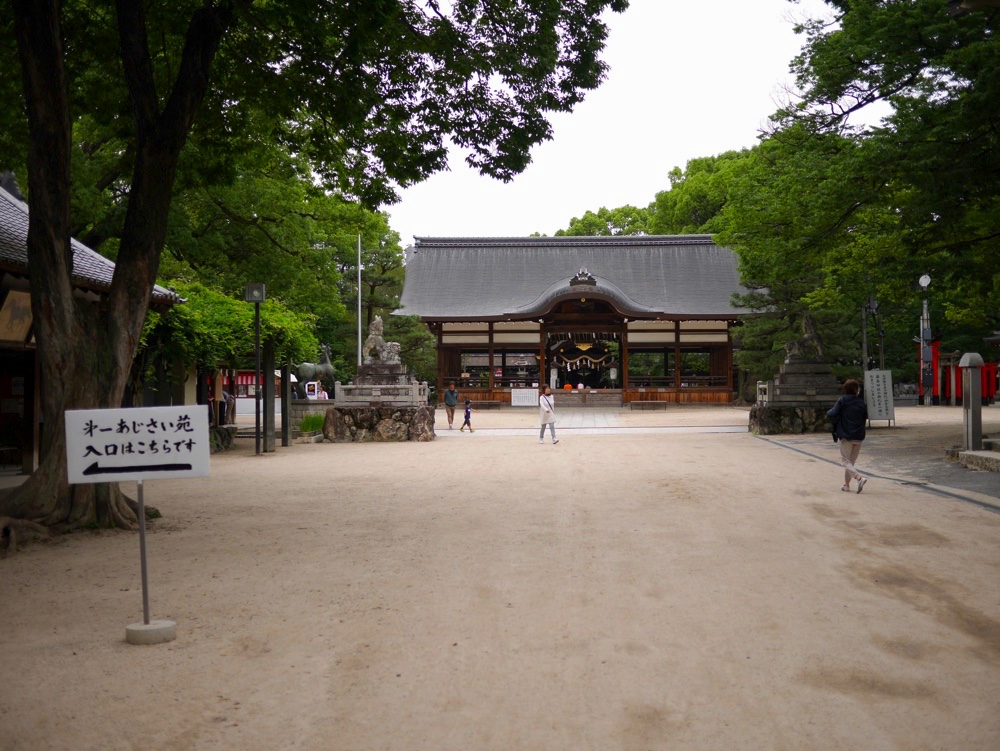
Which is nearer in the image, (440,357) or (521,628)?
(521,628)

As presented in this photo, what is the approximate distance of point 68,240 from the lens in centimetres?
764

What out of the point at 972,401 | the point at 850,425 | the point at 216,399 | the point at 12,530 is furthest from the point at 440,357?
the point at 12,530

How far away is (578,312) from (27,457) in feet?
86.7

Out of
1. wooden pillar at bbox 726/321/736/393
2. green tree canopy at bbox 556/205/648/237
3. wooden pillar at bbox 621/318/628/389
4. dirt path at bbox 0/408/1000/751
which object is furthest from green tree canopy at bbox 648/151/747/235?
dirt path at bbox 0/408/1000/751

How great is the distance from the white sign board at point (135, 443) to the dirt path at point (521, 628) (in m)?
0.89

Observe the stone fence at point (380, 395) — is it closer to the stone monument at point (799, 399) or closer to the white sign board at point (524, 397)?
the stone monument at point (799, 399)

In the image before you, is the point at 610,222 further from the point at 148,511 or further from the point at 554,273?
the point at 148,511

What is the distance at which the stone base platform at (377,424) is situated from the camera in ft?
66.4

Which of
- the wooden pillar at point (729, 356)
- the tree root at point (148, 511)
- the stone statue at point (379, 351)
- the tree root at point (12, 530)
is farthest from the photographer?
the wooden pillar at point (729, 356)

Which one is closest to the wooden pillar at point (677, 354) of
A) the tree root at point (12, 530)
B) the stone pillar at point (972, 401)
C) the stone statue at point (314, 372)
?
the stone statue at point (314, 372)

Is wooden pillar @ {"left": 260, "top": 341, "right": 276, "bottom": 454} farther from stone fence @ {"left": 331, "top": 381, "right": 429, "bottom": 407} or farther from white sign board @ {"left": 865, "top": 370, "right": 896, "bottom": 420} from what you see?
white sign board @ {"left": 865, "top": 370, "right": 896, "bottom": 420}

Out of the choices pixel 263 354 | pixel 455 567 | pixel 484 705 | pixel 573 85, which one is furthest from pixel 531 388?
pixel 484 705

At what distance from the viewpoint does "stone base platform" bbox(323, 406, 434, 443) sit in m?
20.2

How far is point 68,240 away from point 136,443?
3.97 metres
